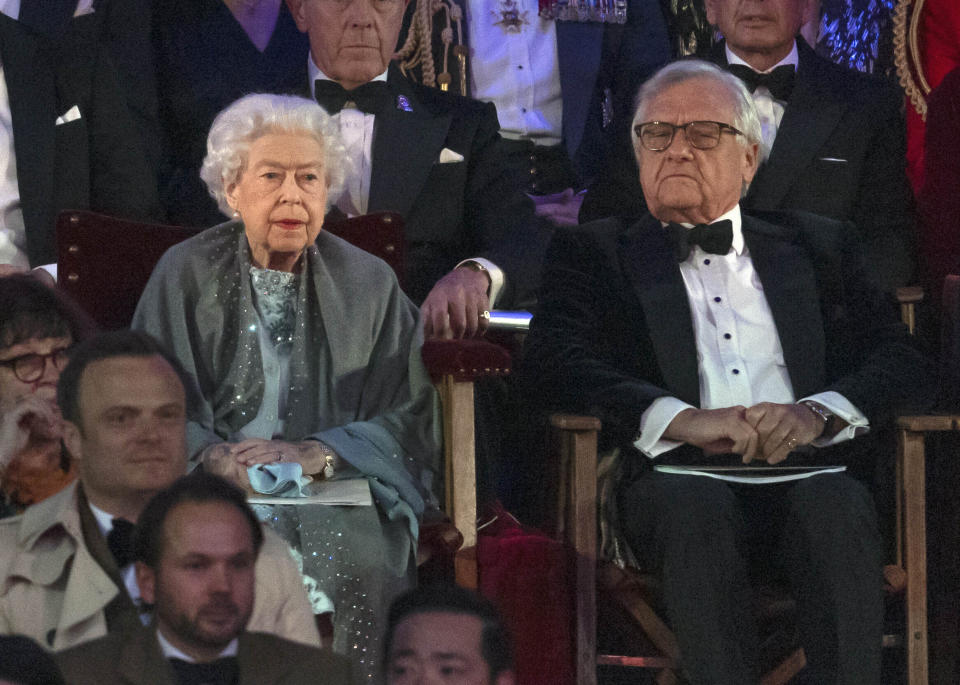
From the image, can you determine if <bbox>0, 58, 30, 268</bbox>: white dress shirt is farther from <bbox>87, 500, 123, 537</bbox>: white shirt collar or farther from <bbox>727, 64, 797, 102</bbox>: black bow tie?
<bbox>727, 64, 797, 102</bbox>: black bow tie

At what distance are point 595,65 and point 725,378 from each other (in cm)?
156

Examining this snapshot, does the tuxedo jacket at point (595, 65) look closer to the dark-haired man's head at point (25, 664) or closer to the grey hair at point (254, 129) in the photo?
the grey hair at point (254, 129)

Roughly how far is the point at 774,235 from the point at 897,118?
88 cm

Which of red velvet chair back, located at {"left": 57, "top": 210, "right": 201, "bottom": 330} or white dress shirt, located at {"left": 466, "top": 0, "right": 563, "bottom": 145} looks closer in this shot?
red velvet chair back, located at {"left": 57, "top": 210, "right": 201, "bottom": 330}

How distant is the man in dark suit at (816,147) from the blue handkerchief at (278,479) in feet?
4.59

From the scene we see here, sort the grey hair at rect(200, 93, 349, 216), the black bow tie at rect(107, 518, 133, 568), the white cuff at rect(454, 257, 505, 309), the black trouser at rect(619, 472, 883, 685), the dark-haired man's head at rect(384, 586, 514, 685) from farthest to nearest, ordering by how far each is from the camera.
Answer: the white cuff at rect(454, 257, 505, 309) < the grey hair at rect(200, 93, 349, 216) < the black trouser at rect(619, 472, 883, 685) < the black bow tie at rect(107, 518, 133, 568) < the dark-haired man's head at rect(384, 586, 514, 685)

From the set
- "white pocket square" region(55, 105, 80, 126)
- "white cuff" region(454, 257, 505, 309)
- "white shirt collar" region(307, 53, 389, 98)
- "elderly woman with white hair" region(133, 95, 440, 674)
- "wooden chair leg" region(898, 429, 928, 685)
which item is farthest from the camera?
"white shirt collar" region(307, 53, 389, 98)

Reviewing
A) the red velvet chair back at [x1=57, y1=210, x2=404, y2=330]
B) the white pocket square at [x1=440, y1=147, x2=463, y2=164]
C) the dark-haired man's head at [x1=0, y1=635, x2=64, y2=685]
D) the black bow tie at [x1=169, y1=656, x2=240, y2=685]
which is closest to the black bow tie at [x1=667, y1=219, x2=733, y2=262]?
the white pocket square at [x1=440, y1=147, x2=463, y2=164]

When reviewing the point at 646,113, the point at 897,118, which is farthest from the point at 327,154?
the point at 897,118

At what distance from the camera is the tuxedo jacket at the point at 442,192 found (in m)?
3.97

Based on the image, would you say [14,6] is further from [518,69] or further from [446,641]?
[446,641]

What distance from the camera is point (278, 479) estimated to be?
2.86 meters

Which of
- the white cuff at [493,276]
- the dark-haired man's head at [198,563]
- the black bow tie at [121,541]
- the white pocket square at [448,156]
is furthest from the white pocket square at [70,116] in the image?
the dark-haired man's head at [198,563]

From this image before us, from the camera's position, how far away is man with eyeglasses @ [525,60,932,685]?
290 cm
